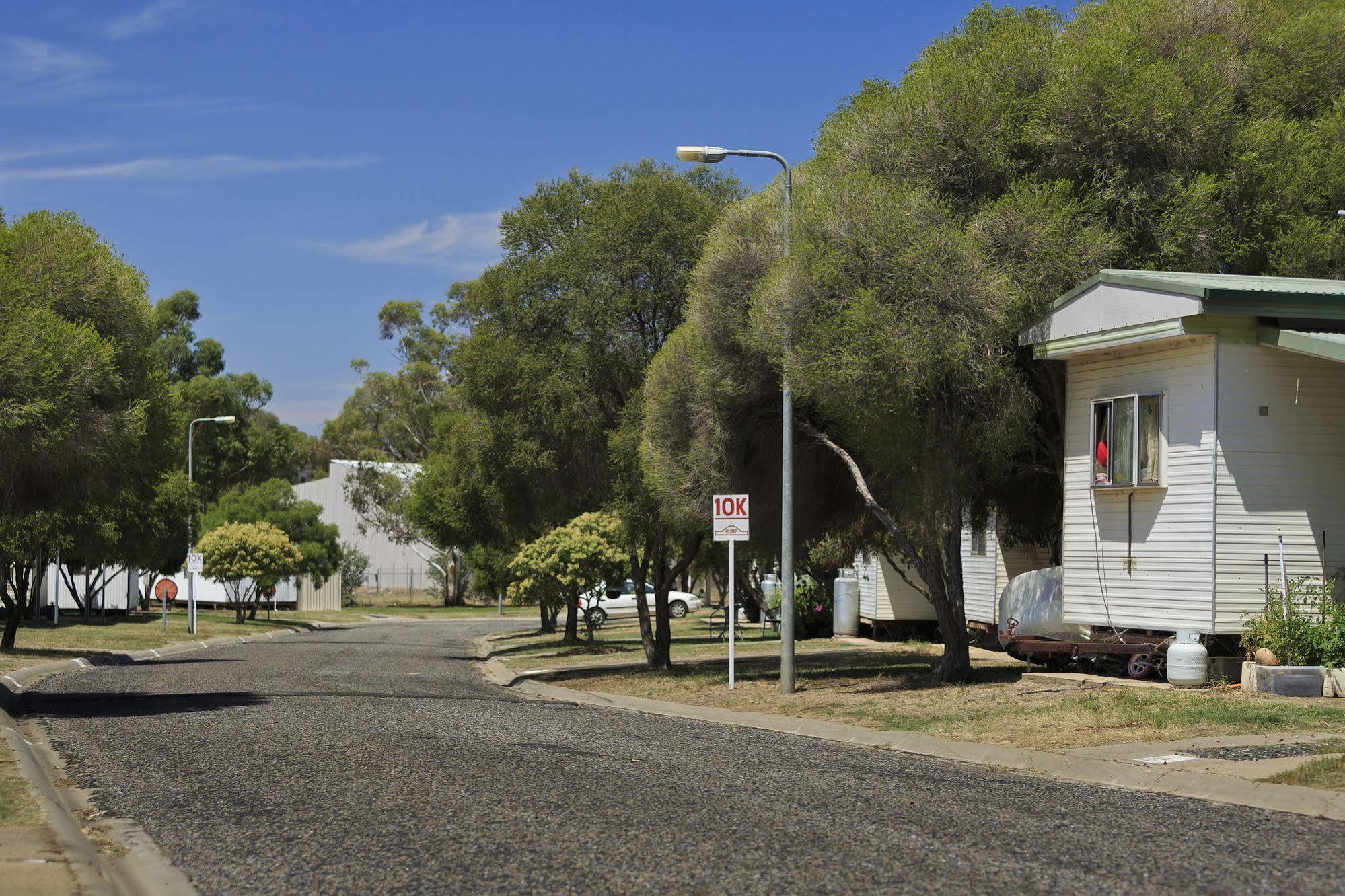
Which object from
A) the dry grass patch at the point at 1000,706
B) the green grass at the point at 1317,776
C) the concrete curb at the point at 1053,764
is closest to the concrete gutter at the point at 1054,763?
the concrete curb at the point at 1053,764

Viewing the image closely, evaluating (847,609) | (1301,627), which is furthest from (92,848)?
(847,609)

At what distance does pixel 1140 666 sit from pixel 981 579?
11.2m

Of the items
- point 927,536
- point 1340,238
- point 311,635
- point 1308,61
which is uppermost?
point 1308,61

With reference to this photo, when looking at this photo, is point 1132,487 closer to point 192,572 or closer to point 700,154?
point 700,154

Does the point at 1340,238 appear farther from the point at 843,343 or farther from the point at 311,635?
the point at 311,635

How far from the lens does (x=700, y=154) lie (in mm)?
18984

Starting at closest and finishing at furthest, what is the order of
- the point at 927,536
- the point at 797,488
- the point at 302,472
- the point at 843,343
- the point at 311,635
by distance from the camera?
the point at 843,343
the point at 927,536
the point at 797,488
the point at 311,635
the point at 302,472

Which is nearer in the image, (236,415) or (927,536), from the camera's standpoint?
(927,536)

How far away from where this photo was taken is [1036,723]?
1470 centimetres

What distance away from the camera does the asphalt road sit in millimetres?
7133

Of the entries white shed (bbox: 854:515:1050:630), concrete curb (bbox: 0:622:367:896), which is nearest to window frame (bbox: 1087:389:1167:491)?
white shed (bbox: 854:515:1050:630)

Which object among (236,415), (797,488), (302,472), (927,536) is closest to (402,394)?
(236,415)

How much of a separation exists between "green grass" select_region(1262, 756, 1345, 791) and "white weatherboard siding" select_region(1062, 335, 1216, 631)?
6.26 metres

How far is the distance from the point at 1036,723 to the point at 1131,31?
11.3 meters
